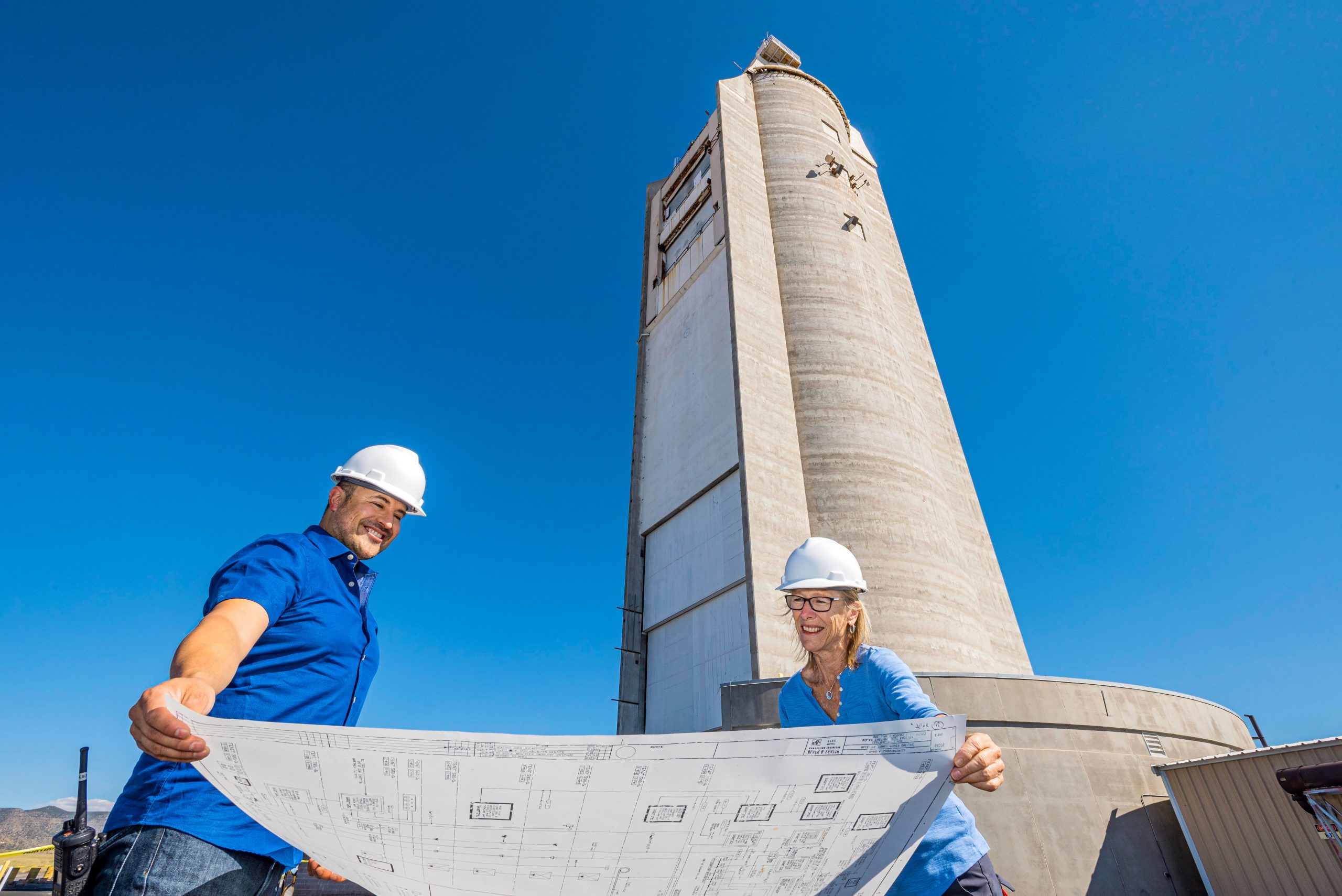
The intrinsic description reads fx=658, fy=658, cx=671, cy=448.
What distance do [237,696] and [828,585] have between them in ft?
7.51

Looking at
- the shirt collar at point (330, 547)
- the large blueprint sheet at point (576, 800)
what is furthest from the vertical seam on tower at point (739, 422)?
the large blueprint sheet at point (576, 800)

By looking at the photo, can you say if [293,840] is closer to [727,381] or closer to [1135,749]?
[1135,749]

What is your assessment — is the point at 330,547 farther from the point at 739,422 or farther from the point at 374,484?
the point at 739,422

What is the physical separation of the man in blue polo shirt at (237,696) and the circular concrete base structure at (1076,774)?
42.6 ft

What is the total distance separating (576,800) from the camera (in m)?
1.60

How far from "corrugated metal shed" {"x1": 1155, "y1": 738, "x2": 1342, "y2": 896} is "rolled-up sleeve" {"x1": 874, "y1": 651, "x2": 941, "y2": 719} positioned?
12951 mm

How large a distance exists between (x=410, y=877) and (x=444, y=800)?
26 centimetres

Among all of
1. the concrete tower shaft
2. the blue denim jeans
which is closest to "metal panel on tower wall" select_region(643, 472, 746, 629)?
the concrete tower shaft

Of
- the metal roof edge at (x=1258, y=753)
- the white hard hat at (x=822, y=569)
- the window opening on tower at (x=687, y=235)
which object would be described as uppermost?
the window opening on tower at (x=687, y=235)

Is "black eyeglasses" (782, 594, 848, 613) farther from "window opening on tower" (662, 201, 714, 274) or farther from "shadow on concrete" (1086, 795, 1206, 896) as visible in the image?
"window opening on tower" (662, 201, 714, 274)

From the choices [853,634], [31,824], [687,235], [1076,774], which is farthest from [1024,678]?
[31,824]

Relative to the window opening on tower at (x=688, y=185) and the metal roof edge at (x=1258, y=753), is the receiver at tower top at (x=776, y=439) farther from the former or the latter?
the metal roof edge at (x=1258, y=753)

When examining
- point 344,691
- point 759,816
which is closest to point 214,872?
point 344,691

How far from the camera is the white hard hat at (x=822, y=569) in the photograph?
10.1ft
